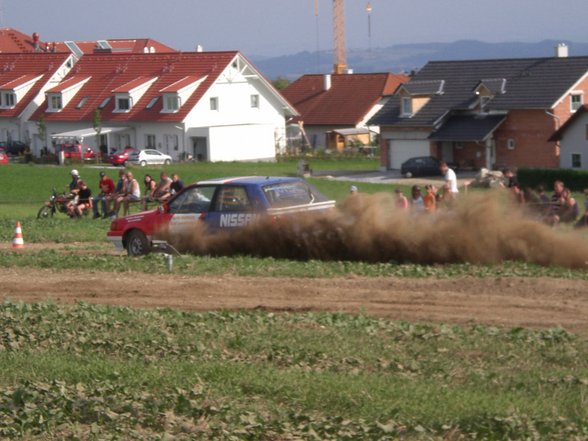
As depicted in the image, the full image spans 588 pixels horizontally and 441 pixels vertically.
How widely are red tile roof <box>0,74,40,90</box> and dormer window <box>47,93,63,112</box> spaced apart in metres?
3.86

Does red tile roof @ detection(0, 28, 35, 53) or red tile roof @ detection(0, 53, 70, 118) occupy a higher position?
red tile roof @ detection(0, 28, 35, 53)

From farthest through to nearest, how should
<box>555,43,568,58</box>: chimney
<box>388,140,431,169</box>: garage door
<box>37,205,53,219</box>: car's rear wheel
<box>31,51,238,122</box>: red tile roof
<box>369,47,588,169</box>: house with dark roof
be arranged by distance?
1. <box>31,51,238,122</box>: red tile roof
2. <box>555,43,568,58</box>: chimney
3. <box>388,140,431,169</box>: garage door
4. <box>369,47,588,169</box>: house with dark roof
5. <box>37,205,53,219</box>: car's rear wheel

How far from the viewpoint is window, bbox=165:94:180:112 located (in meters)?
80.5

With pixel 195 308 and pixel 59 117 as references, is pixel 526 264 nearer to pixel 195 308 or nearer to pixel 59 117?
pixel 195 308

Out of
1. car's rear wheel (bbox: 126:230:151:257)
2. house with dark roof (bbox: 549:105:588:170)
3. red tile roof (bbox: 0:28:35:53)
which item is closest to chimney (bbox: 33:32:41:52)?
red tile roof (bbox: 0:28:35:53)

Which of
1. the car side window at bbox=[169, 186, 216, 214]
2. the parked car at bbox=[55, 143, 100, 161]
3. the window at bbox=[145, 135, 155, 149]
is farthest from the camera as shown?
the window at bbox=[145, 135, 155, 149]

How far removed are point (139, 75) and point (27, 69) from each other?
502 inches

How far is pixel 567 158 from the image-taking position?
2512 inches

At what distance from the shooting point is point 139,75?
86.2 meters

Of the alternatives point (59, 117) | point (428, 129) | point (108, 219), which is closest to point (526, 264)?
point (108, 219)

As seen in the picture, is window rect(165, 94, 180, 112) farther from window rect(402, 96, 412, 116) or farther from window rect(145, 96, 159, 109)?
window rect(402, 96, 412, 116)

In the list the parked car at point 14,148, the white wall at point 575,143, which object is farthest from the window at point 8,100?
the white wall at point 575,143

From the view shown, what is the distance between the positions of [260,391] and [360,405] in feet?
3.28

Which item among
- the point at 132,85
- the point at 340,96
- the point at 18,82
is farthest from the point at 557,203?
the point at 340,96
